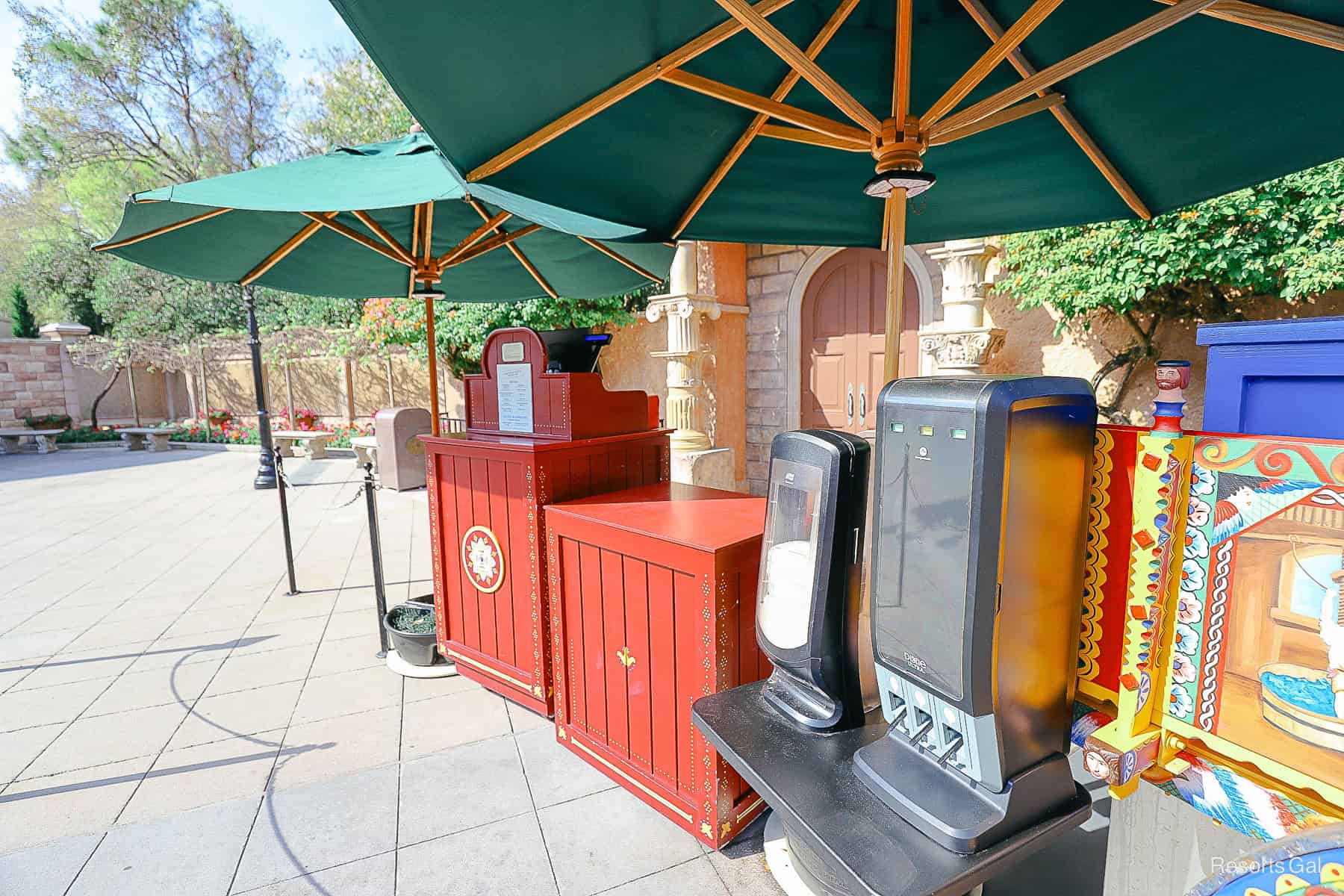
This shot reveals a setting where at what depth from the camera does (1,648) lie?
4.00m

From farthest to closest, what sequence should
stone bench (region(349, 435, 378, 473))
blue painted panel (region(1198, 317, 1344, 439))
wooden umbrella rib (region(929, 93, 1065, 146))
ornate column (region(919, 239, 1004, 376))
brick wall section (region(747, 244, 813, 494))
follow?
stone bench (region(349, 435, 378, 473)), brick wall section (region(747, 244, 813, 494)), ornate column (region(919, 239, 1004, 376)), wooden umbrella rib (region(929, 93, 1065, 146)), blue painted panel (region(1198, 317, 1344, 439))

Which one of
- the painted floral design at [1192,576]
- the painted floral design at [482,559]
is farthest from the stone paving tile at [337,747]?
the painted floral design at [1192,576]

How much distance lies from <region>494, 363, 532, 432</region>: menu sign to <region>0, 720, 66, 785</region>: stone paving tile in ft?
8.81

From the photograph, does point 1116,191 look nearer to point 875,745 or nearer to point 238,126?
point 875,745

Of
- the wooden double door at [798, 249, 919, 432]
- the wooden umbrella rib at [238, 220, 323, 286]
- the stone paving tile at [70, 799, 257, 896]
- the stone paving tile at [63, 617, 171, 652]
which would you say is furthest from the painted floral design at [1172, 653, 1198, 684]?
the stone paving tile at [63, 617, 171, 652]

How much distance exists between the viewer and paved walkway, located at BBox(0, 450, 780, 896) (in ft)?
7.00

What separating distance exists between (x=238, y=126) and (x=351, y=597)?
22044mm

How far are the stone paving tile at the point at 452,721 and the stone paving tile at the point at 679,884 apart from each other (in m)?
1.16

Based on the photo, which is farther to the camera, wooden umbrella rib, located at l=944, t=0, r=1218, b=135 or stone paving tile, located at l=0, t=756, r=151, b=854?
stone paving tile, located at l=0, t=756, r=151, b=854

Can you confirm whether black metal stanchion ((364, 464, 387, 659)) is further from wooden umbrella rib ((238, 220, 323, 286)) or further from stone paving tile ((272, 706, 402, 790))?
wooden umbrella rib ((238, 220, 323, 286))

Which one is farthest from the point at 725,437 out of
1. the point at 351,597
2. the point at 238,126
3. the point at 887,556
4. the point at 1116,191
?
the point at 238,126

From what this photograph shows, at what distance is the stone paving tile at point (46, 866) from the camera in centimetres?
207

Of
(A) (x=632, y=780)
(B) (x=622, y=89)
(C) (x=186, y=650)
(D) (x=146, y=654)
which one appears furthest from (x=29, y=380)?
(B) (x=622, y=89)

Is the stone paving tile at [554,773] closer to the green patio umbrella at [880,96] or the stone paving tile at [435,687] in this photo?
the stone paving tile at [435,687]
